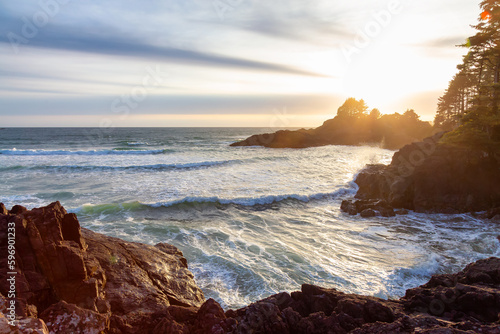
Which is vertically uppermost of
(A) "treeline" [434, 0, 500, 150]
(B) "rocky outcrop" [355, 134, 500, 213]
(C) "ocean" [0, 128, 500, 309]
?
(A) "treeline" [434, 0, 500, 150]

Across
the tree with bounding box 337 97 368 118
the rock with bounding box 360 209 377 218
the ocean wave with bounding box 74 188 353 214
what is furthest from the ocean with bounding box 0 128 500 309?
the tree with bounding box 337 97 368 118

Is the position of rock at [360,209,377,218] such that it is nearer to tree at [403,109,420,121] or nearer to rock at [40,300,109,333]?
rock at [40,300,109,333]

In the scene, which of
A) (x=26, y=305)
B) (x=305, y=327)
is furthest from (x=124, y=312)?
(x=305, y=327)

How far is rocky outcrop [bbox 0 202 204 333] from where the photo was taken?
14.5 ft

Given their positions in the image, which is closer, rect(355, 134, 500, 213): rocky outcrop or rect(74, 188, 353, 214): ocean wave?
rect(74, 188, 353, 214): ocean wave

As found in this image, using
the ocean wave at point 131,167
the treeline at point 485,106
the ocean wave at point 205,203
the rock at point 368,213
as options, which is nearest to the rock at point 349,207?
the rock at point 368,213

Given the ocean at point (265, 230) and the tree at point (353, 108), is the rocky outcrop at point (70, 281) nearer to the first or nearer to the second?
the ocean at point (265, 230)

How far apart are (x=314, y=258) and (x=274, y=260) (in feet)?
5.28

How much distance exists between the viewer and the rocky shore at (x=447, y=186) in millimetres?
17172

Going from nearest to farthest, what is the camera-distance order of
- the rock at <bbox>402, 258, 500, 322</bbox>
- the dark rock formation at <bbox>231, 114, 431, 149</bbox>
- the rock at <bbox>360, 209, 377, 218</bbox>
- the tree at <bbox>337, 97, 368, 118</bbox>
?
the rock at <bbox>402, 258, 500, 322</bbox>
the rock at <bbox>360, 209, 377, 218</bbox>
the dark rock formation at <bbox>231, 114, 431, 149</bbox>
the tree at <bbox>337, 97, 368, 118</bbox>

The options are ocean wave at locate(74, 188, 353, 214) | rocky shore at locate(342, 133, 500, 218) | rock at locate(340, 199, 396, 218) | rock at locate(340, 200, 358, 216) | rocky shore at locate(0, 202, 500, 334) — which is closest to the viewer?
rocky shore at locate(0, 202, 500, 334)

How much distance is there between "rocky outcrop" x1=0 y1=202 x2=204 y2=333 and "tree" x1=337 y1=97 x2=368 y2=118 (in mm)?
91741

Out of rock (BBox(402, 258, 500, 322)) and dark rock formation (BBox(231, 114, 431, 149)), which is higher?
dark rock formation (BBox(231, 114, 431, 149))

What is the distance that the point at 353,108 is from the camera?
94.0m
